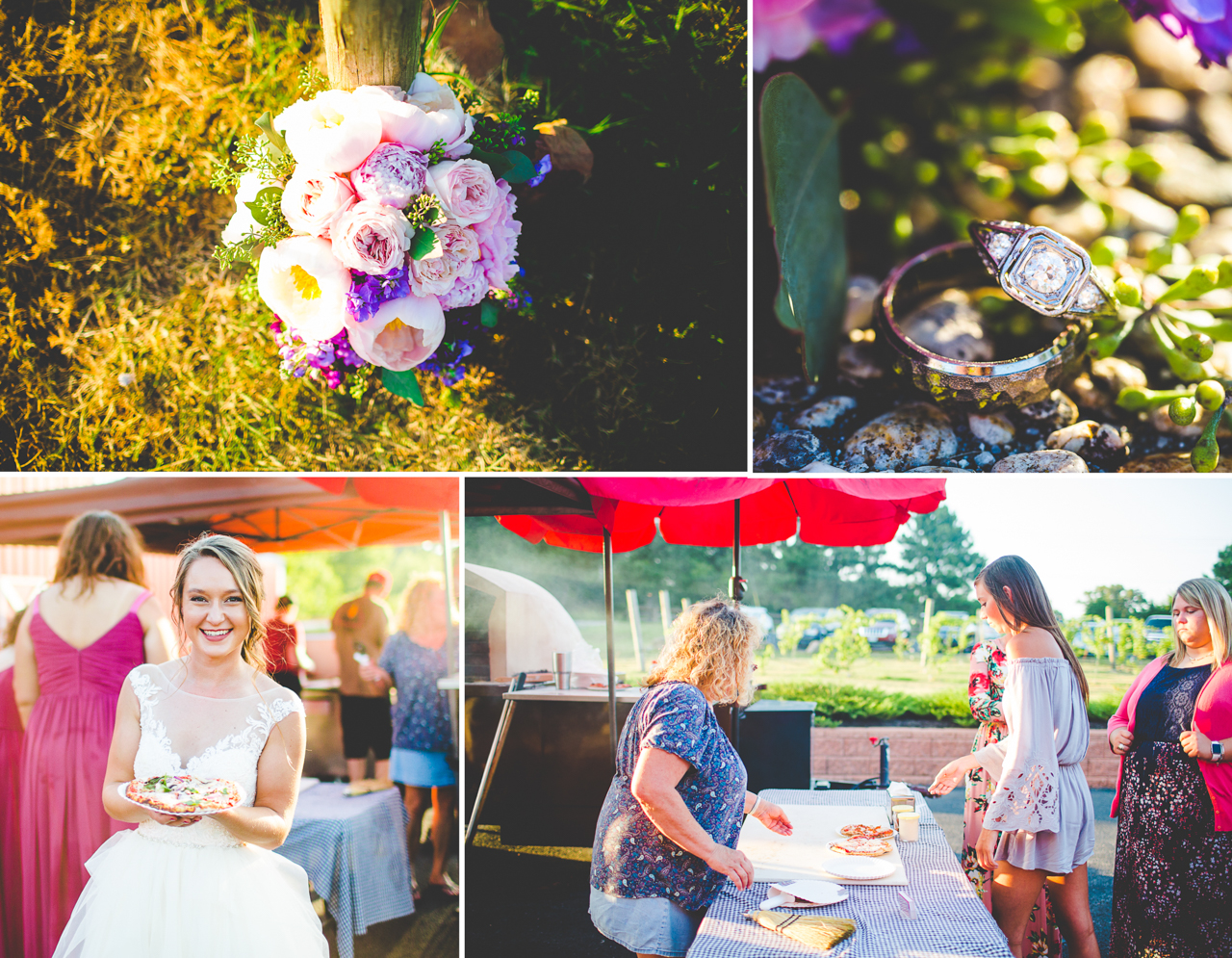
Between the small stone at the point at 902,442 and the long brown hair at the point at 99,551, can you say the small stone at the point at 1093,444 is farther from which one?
the long brown hair at the point at 99,551

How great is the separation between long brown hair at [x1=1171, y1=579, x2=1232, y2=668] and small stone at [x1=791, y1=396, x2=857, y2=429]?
2.08 ft

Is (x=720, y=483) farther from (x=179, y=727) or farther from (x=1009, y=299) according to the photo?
(x=179, y=727)

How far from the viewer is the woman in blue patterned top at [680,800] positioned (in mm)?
1429

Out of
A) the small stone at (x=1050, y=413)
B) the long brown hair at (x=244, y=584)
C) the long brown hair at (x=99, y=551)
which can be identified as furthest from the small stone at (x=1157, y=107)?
the long brown hair at (x=99, y=551)

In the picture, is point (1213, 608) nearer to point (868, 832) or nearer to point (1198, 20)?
point (868, 832)

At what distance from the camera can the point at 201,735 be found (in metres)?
1.54

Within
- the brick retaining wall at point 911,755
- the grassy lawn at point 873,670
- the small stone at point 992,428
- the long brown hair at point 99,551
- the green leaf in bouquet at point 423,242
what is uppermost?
the green leaf in bouquet at point 423,242

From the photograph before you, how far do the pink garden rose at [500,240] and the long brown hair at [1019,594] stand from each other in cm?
99

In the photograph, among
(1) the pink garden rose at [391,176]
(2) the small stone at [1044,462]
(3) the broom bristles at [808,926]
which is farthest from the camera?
(2) the small stone at [1044,462]

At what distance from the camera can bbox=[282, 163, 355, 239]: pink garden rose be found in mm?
1476

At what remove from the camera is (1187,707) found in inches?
58.4

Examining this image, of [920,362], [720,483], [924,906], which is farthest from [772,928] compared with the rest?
[920,362]

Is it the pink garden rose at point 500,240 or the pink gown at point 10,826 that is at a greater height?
the pink garden rose at point 500,240

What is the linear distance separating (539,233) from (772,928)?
4.26 feet
